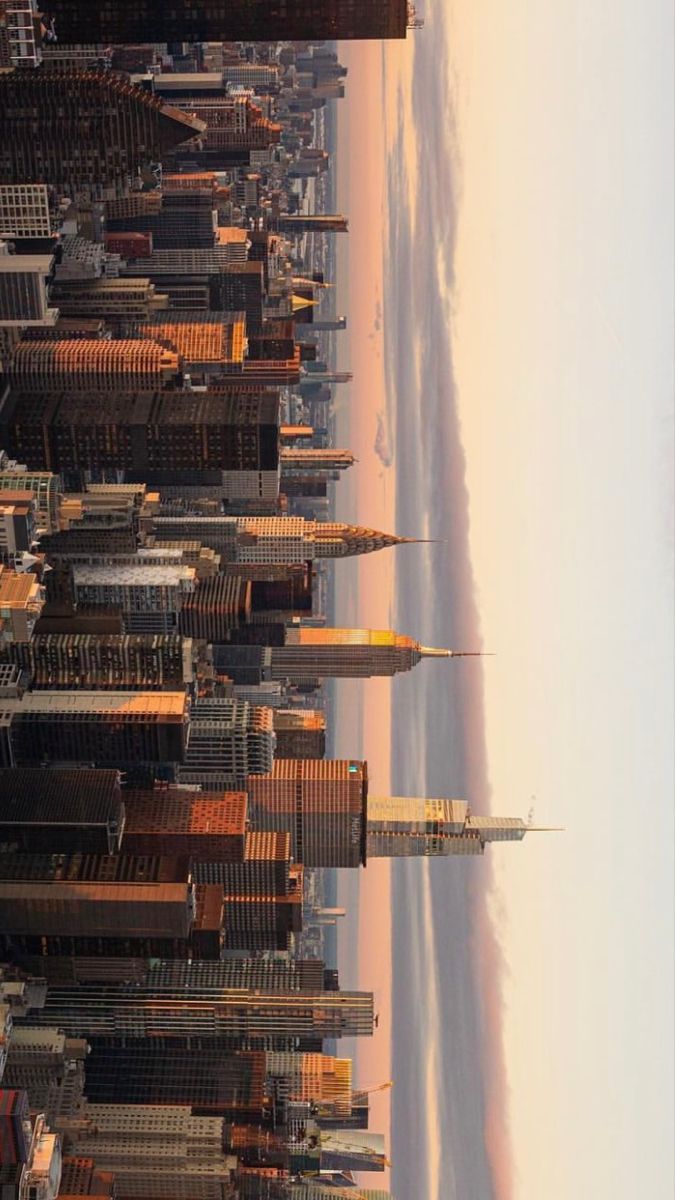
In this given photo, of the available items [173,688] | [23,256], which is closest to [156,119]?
[23,256]

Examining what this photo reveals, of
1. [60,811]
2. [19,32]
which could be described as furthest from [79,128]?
[60,811]

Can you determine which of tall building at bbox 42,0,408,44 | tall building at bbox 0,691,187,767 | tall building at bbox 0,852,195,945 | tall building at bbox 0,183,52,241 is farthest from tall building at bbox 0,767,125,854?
tall building at bbox 42,0,408,44

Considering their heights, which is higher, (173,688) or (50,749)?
(173,688)

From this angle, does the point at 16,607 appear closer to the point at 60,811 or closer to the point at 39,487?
the point at 60,811

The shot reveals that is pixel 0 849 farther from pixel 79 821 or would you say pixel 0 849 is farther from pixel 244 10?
pixel 244 10

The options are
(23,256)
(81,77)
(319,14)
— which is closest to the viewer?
(81,77)

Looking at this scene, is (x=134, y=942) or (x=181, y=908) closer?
(x=181, y=908)

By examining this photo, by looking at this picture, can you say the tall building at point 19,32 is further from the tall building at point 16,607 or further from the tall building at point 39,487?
the tall building at point 16,607
